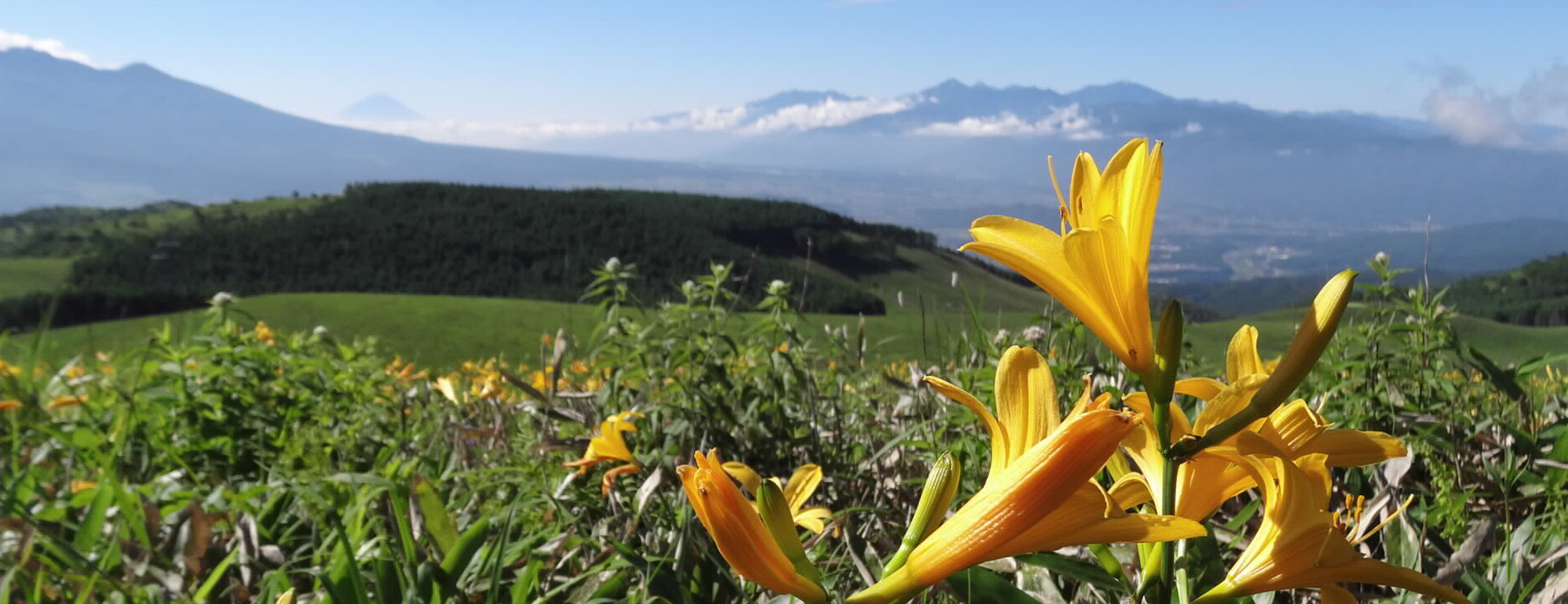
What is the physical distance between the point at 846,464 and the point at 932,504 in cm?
191

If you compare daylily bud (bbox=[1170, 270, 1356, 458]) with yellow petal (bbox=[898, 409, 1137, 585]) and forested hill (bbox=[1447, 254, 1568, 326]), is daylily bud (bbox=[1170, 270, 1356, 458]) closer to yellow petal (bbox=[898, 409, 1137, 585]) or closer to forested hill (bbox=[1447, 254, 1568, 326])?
yellow petal (bbox=[898, 409, 1137, 585])

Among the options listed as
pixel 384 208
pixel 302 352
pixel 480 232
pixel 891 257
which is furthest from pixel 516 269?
pixel 302 352

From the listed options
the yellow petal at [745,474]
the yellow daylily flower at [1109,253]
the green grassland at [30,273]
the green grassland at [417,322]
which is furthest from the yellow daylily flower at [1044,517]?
the green grassland at [30,273]

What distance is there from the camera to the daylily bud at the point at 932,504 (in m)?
0.74

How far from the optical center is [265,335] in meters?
4.09

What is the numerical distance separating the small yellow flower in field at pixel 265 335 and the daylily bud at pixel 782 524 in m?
3.84

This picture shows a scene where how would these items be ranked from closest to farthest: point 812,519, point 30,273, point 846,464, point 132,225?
point 812,519 → point 846,464 → point 30,273 → point 132,225

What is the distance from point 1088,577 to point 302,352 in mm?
3755

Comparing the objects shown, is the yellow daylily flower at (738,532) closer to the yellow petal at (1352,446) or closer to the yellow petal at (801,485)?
the yellow petal at (1352,446)

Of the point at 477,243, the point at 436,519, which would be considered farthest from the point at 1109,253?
the point at 477,243

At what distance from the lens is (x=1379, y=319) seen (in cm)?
248

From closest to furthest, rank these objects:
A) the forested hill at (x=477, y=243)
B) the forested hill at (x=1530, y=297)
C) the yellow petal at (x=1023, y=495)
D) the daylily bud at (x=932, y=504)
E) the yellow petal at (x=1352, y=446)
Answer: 1. the yellow petal at (x=1023, y=495)
2. the daylily bud at (x=932, y=504)
3. the yellow petal at (x=1352, y=446)
4. the forested hill at (x=1530, y=297)
5. the forested hill at (x=477, y=243)

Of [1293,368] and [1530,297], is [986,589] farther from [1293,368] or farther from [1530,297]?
Answer: [1530,297]

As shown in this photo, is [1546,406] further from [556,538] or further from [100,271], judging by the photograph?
[100,271]
